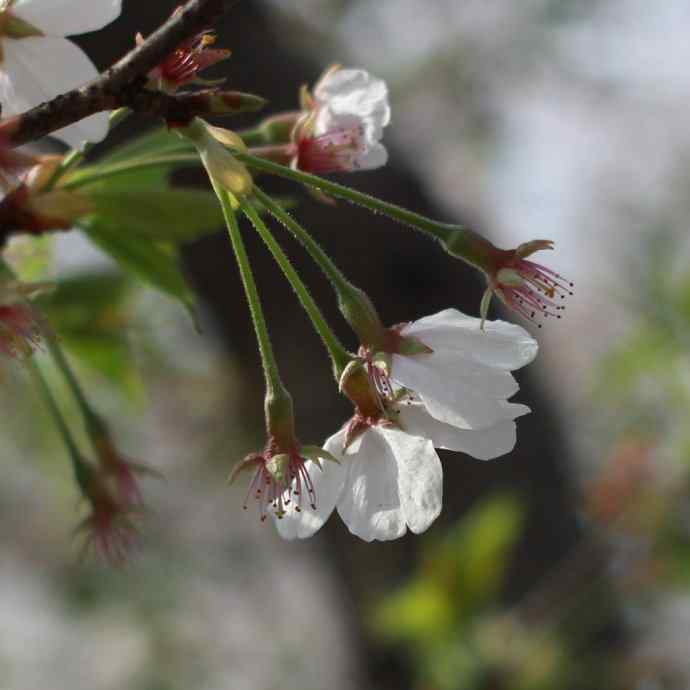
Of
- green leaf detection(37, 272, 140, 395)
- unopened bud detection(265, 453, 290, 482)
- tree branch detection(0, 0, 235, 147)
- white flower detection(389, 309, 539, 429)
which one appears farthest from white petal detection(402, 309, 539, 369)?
green leaf detection(37, 272, 140, 395)

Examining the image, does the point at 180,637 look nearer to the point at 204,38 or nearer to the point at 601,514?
the point at 601,514


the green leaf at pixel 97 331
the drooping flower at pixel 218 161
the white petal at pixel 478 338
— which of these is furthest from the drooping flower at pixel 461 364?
the green leaf at pixel 97 331

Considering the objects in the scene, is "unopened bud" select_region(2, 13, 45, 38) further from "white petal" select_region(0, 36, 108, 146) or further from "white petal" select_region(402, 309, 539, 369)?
"white petal" select_region(402, 309, 539, 369)

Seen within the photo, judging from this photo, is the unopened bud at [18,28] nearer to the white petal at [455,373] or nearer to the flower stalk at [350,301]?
the flower stalk at [350,301]

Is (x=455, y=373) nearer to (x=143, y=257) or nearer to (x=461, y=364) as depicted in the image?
(x=461, y=364)

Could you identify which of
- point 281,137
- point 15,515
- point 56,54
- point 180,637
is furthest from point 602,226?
point 56,54

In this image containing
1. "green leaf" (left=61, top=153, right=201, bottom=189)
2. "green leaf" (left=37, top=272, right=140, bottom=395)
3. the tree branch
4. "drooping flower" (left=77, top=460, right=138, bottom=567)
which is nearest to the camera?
the tree branch

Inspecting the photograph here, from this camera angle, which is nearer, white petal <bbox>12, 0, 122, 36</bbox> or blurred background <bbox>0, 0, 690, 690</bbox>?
white petal <bbox>12, 0, 122, 36</bbox>
